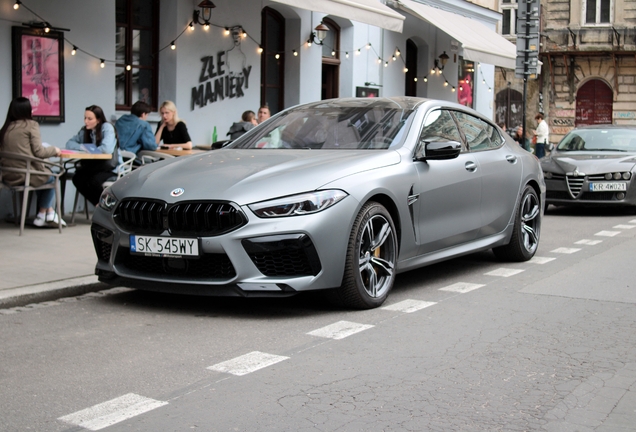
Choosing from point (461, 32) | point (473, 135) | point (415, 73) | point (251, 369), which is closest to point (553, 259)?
point (473, 135)

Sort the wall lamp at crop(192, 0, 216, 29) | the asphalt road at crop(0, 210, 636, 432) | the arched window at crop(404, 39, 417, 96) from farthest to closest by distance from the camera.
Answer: the arched window at crop(404, 39, 417, 96) < the wall lamp at crop(192, 0, 216, 29) < the asphalt road at crop(0, 210, 636, 432)

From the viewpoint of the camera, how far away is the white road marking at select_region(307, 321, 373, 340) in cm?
582

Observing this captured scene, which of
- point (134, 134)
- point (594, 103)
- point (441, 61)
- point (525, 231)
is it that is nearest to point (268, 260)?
point (525, 231)

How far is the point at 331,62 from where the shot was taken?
19562 millimetres

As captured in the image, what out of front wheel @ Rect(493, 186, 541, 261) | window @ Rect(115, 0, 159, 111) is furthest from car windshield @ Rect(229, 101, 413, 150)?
window @ Rect(115, 0, 159, 111)

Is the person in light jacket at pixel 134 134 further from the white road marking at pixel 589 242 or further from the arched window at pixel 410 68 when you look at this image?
the arched window at pixel 410 68

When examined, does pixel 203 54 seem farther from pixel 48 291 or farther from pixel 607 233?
pixel 48 291

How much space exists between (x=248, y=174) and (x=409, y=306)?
1.55 metres

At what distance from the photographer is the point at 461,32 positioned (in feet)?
68.2

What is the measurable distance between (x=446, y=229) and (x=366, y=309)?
134cm

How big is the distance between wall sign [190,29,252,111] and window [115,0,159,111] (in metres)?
0.81

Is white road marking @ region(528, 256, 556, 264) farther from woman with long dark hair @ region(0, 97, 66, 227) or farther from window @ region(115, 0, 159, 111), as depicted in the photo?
window @ region(115, 0, 159, 111)

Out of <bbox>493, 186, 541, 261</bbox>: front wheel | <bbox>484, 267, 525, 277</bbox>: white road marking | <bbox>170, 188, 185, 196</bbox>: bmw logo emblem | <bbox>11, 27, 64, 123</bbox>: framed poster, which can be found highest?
<bbox>11, 27, 64, 123</bbox>: framed poster

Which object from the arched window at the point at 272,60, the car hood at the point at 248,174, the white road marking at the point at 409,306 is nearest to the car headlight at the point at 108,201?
the car hood at the point at 248,174
